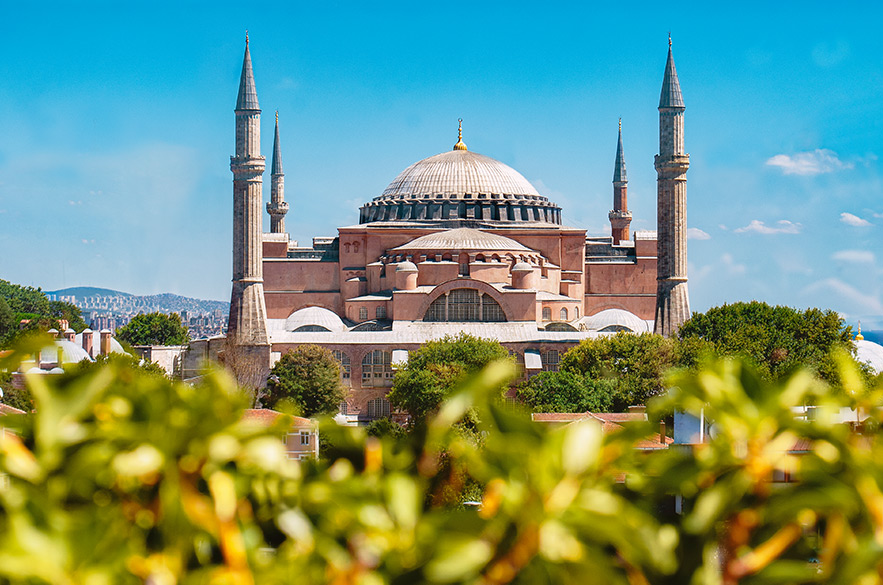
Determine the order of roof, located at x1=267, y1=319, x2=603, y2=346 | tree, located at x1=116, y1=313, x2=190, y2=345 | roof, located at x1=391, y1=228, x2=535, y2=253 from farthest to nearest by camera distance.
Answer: tree, located at x1=116, y1=313, x2=190, y2=345, roof, located at x1=391, y1=228, x2=535, y2=253, roof, located at x1=267, y1=319, x2=603, y2=346

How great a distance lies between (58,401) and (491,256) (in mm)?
42763

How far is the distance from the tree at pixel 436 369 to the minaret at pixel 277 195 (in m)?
18.8

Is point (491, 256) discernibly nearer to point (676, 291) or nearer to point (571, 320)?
point (571, 320)

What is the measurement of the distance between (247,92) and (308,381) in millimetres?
12315

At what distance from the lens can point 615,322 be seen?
4319cm

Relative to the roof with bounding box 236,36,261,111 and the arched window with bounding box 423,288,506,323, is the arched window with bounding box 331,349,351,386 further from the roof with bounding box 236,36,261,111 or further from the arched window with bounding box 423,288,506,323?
the roof with bounding box 236,36,261,111

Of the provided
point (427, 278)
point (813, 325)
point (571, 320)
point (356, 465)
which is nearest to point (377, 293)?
point (427, 278)

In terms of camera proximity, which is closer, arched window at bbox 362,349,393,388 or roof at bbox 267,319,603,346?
arched window at bbox 362,349,393,388

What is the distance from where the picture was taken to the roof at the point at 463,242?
44.7m

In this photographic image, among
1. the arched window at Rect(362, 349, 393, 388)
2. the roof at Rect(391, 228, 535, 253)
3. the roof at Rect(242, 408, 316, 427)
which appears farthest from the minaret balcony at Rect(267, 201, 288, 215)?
the roof at Rect(242, 408, 316, 427)

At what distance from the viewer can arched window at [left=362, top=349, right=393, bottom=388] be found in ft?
127

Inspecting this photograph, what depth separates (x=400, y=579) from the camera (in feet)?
5.52

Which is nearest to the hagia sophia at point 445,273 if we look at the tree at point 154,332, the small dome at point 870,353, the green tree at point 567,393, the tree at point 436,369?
the tree at point 436,369

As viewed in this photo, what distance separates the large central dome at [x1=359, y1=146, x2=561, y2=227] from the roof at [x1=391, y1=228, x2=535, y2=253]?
297 cm
